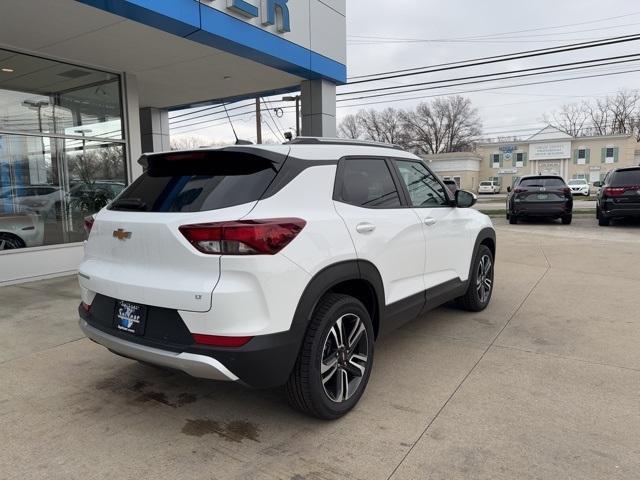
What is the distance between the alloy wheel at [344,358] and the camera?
3.05 m

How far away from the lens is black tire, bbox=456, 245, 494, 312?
518 centimetres

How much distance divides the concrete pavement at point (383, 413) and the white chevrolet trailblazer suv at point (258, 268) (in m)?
0.38

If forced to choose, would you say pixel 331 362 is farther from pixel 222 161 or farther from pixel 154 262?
pixel 222 161

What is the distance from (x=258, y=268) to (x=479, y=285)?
3544 millimetres

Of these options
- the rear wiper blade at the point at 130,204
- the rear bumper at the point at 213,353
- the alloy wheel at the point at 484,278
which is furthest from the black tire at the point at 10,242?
the alloy wheel at the point at 484,278

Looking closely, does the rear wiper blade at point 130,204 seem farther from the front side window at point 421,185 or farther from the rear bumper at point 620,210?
the rear bumper at point 620,210

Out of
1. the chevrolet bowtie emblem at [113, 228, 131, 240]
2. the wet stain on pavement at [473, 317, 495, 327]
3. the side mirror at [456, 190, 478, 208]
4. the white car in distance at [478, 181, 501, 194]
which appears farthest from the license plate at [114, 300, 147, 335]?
the white car in distance at [478, 181, 501, 194]

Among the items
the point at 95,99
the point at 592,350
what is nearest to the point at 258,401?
the point at 592,350

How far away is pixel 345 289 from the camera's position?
3322 millimetres

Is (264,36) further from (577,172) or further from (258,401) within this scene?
(577,172)

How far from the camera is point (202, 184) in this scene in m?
2.91

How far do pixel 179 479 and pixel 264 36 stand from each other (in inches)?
287

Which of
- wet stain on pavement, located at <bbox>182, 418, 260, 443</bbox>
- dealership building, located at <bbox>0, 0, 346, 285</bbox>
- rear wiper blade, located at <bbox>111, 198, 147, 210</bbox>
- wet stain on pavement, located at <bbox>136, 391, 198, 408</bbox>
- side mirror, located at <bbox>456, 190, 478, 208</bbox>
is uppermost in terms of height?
dealership building, located at <bbox>0, 0, 346, 285</bbox>

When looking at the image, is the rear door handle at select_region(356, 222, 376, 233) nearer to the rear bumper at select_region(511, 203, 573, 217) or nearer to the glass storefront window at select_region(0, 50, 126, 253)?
the glass storefront window at select_region(0, 50, 126, 253)
